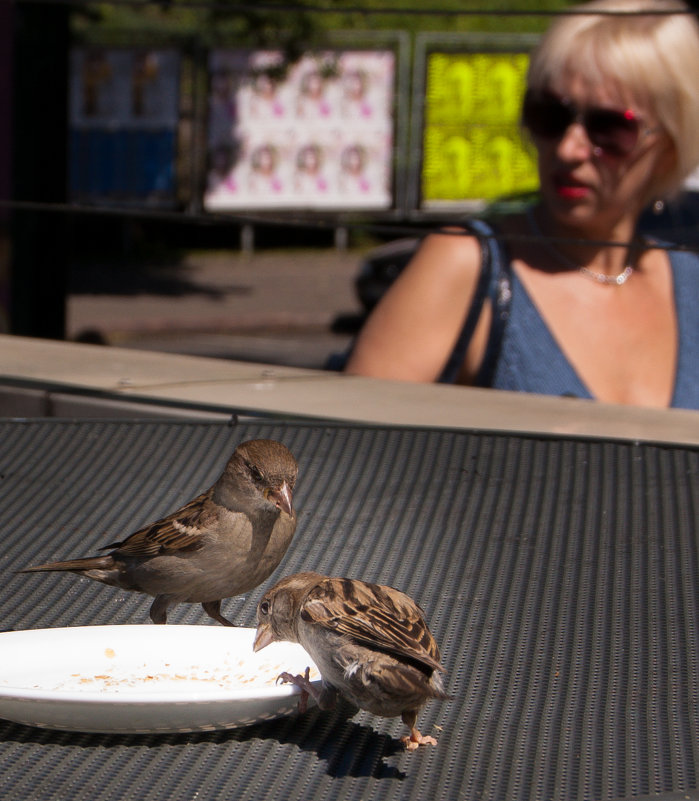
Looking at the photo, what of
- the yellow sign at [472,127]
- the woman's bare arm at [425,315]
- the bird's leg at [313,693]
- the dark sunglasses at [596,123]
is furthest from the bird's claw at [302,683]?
the yellow sign at [472,127]

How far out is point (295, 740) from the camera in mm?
1445

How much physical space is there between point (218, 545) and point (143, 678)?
0.33 metres

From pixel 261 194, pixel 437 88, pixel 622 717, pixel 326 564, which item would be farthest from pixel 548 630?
pixel 261 194

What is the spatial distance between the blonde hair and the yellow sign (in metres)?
4.70

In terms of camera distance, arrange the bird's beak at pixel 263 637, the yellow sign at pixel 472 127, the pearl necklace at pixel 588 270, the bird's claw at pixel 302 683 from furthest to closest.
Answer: the yellow sign at pixel 472 127, the pearl necklace at pixel 588 270, the bird's beak at pixel 263 637, the bird's claw at pixel 302 683

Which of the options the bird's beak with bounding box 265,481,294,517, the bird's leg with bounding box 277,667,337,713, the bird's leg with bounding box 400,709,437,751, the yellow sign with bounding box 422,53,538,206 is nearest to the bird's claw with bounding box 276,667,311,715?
the bird's leg with bounding box 277,667,337,713

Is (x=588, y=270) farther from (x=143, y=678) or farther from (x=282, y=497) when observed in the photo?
(x=143, y=678)

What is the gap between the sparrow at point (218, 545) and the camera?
6.16ft

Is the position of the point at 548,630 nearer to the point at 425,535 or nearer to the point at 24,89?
the point at 425,535

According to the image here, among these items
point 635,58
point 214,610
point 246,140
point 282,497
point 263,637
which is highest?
point 635,58

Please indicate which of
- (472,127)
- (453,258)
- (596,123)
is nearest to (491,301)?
(453,258)

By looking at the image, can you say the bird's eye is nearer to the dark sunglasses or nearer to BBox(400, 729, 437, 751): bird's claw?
BBox(400, 729, 437, 751): bird's claw

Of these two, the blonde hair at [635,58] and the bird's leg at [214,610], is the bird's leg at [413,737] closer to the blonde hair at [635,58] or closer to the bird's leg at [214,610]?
the bird's leg at [214,610]

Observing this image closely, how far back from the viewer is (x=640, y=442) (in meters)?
2.53
